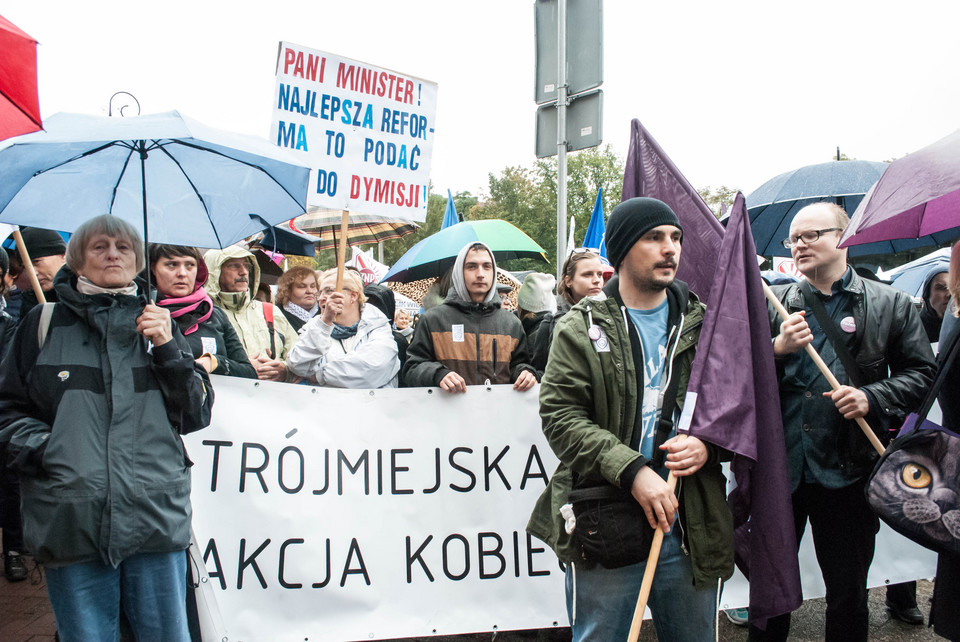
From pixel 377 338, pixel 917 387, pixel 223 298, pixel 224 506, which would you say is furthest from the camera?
pixel 223 298

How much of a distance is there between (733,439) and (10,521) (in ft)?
11.7

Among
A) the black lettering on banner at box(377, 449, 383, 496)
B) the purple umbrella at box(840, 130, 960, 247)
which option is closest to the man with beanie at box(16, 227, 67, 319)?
the black lettering on banner at box(377, 449, 383, 496)

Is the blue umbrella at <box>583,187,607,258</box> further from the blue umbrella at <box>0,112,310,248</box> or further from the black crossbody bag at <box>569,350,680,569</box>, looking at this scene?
the black crossbody bag at <box>569,350,680,569</box>

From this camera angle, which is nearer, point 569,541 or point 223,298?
point 569,541

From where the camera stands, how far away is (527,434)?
3682 mm

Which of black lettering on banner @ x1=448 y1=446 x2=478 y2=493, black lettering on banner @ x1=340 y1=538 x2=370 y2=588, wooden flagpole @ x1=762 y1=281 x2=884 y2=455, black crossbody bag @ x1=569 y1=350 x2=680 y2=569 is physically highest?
wooden flagpole @ x1=762 y1=281 x2=884 y2=455

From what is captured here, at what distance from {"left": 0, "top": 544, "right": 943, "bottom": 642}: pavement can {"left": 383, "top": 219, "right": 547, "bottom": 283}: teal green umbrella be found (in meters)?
2.77

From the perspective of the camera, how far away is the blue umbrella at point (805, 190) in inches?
143

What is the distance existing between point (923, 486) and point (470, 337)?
7.16 feet

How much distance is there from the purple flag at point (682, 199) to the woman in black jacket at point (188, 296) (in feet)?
6.62

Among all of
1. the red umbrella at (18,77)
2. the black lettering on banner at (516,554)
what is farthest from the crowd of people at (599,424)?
the black lettering on banner at (516,554)

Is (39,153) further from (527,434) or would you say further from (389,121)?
(527,434)

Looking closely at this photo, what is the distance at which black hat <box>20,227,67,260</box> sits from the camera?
13.0 feet

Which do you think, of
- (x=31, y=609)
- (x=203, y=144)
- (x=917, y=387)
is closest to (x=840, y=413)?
(x=917, y=387)
